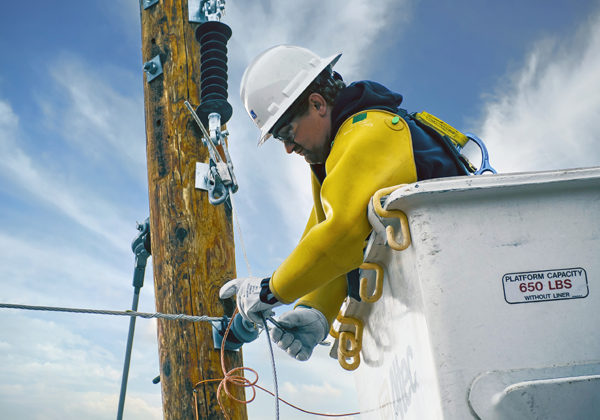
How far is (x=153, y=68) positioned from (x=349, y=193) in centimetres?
210

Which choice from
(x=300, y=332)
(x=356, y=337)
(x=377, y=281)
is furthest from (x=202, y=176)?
(x=377, y=281)

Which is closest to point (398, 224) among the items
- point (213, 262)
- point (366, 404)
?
point (366, 404)

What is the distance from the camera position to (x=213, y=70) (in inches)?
127

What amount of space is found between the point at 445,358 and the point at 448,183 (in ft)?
1.45

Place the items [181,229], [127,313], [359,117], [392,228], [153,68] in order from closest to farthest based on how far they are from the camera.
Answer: [392,228] < [359,117] < [127,313] < [181,229] < [153,68]

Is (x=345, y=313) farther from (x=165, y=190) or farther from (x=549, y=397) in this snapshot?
(x=165, y=190)

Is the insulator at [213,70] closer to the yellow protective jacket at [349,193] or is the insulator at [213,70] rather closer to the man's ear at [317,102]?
the man's ear at [317,102]

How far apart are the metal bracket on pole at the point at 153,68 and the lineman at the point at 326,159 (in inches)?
36.7

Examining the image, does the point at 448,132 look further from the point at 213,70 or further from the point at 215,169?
the point at 213,70

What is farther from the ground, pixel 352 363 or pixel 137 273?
pixel 137 273

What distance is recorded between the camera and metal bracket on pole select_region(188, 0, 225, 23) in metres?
3.47

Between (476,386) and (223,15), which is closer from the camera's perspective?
(476,386)

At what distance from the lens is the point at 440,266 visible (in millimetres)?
1380

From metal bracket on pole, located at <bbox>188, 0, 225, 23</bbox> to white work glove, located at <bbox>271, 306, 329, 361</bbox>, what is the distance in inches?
80.5
